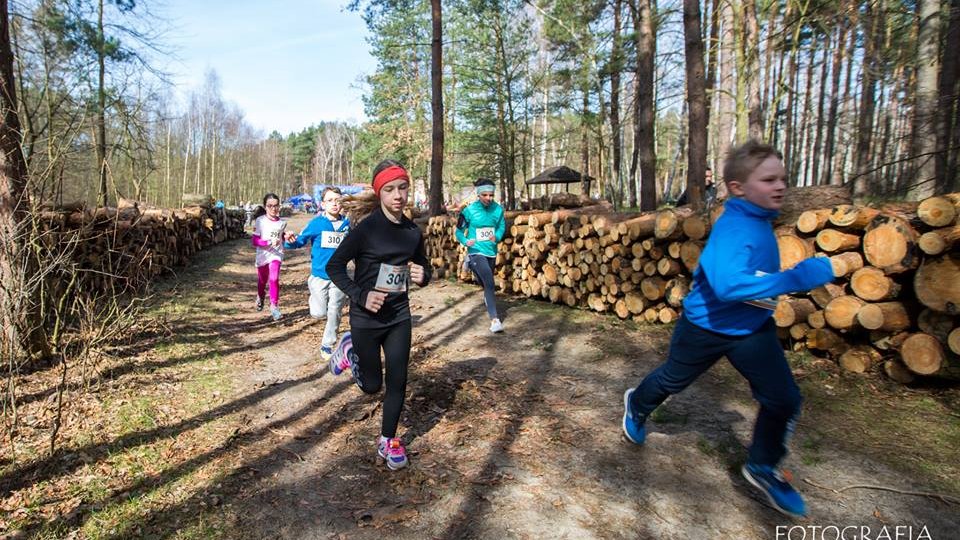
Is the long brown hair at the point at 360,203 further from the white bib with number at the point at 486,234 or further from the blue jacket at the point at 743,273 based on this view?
the blue jacket at the point at 743,273

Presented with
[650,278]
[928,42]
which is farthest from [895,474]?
[928,42]

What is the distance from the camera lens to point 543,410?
406 centimetres

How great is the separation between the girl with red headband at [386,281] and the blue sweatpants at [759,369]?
1616 mm

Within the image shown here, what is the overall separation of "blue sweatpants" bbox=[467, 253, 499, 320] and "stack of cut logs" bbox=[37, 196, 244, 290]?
3.57 m

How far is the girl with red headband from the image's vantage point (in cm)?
314

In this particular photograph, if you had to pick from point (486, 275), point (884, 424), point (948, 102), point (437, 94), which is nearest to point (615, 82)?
point (437, 94)

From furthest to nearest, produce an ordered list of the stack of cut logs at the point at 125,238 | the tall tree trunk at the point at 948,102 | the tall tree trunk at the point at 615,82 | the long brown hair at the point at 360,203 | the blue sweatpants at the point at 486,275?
the tall tree trunk at the point at 615,82 < the blue sweatpants at the point at 486,275 < the tall tree trunk at the point at 948,102 < the stack of cut logs at the point at 125,238 < the long brown hair at the point at 360,203

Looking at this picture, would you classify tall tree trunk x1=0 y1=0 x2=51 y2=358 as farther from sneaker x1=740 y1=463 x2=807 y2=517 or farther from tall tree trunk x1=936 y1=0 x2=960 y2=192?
tall tree trunk x1=936 y1=0 x2=960 y2=192

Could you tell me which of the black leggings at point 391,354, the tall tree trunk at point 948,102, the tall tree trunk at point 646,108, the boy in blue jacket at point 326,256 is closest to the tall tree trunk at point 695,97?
the tall tree trunk at point 646,108

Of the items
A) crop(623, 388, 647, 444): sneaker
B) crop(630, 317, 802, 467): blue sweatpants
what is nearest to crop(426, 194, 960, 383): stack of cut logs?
crop(630, 317, 802, 467): blue sweatpants

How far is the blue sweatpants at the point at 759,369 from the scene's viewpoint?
253 cm

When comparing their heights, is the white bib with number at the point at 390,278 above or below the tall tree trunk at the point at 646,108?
below

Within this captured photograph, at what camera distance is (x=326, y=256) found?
559 cm

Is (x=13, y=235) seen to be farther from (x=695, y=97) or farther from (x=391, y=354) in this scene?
(x=695, y=97)
